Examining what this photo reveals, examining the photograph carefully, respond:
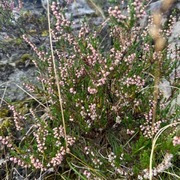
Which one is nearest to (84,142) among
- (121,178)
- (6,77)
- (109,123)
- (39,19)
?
(109,123)

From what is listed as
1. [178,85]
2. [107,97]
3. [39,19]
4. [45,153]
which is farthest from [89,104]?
[39,19]

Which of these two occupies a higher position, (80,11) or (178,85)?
(80,11)

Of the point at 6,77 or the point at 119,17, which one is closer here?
the point at 119,17

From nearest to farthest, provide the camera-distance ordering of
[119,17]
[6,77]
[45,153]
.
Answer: [119,17], [45,153], [6,77]

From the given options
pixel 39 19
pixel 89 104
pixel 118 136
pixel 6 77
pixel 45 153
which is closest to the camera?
pixel 45 153

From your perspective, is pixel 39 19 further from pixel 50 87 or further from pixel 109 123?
pixel 109 123

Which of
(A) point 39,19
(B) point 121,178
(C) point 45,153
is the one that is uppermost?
(A) point 39,19
